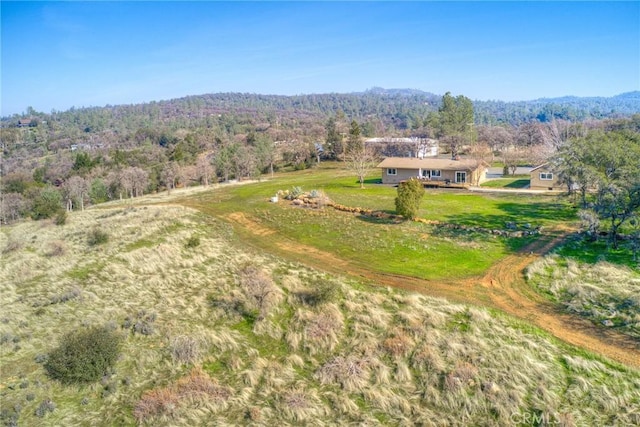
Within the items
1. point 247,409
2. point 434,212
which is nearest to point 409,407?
point 247,409

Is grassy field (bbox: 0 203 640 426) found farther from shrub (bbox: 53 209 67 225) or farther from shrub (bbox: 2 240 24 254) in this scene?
shrub (bbox: 53 209 67 225)

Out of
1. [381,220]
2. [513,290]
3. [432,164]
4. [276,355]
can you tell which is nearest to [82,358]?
[276,355]

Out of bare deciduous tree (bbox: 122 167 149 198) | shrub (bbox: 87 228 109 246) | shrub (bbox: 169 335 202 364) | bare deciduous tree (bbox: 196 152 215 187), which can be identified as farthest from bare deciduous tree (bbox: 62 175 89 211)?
shrub (bbox: 169 335 202 364)

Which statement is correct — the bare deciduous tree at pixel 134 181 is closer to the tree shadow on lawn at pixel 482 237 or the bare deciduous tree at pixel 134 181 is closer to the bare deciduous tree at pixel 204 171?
the bare deciduous tree at pixel 204 171

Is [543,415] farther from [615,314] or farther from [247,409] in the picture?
[247,409]

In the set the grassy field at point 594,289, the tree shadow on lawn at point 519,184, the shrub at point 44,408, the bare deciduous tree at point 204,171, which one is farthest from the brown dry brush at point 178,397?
the bare deciduous tree at point 204,171
